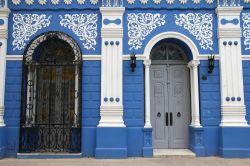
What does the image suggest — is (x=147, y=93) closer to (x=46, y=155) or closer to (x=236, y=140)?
(x=236, y=140)

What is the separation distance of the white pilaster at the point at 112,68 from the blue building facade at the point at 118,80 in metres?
0.03

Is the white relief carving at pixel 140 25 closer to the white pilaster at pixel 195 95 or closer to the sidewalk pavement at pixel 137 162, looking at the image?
the white pilaster at pixel 195 95

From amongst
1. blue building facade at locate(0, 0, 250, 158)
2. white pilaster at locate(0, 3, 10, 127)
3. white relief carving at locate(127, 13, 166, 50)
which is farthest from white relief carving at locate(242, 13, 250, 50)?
white pilaster at locate(0, 3, 10, 127)

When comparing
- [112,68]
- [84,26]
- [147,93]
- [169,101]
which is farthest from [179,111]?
[84,26]

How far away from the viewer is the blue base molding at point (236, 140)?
730cm

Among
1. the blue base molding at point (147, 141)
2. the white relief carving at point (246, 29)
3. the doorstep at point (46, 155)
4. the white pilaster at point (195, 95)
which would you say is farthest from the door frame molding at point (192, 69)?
the doorstep at point (46, 155)

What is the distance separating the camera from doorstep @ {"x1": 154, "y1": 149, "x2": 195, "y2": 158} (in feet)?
24.1

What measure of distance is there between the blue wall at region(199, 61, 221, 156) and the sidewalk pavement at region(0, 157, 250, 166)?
47cm

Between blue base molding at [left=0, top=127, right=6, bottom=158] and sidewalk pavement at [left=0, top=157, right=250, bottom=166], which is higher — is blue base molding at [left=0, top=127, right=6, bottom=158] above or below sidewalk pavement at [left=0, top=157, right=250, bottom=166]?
above

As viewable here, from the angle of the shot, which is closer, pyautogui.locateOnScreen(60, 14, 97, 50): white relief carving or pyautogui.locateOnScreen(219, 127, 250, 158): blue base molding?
pyautogui.locateOnScreen(219, 127, 250, 158): blue base molding

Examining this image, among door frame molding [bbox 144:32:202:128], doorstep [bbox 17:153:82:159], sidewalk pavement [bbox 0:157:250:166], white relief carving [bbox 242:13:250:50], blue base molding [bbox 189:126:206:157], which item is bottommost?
sidewalk pavement [bbox 0:157:250:166]

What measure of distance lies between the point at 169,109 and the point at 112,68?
219 centimetres

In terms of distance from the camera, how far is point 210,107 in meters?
7.62

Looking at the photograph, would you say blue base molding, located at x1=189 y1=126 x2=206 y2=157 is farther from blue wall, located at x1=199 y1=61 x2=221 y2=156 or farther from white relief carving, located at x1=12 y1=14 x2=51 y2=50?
white relief carving, located at x1=12 y1=14 x2=51 y2=50
